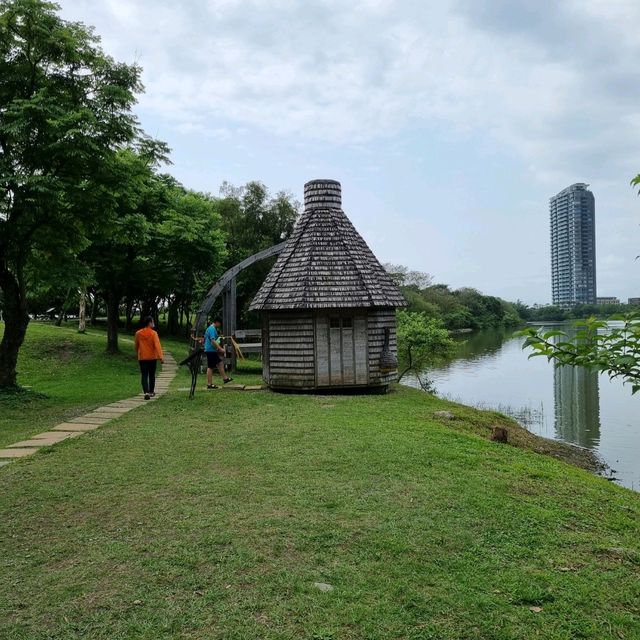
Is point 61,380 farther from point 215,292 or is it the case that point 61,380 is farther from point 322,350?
point 322,350

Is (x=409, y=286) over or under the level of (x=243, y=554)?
over

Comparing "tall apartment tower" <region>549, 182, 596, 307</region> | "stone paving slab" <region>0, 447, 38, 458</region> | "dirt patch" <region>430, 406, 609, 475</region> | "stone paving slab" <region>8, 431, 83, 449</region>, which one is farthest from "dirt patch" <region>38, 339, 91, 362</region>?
"tall apartment tower" <region>549, 182, 596, 307</region>

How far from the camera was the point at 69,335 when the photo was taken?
26000mm

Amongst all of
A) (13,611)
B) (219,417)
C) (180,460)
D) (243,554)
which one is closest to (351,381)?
(219,417)

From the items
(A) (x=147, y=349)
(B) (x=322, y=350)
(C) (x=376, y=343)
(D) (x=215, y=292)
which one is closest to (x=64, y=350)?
(D) (x=215, y=292)

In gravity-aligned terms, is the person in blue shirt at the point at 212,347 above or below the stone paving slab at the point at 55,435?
above

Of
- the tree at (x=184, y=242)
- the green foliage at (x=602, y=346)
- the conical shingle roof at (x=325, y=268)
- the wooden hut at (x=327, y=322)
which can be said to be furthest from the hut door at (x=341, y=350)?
the green foliage at (x=602, y=346)

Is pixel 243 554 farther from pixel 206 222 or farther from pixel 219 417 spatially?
pixel 206 222

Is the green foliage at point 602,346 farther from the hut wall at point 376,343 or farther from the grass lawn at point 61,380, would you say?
the hut wall at point 376,343

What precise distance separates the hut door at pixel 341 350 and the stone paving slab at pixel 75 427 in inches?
248

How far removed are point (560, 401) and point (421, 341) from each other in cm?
707

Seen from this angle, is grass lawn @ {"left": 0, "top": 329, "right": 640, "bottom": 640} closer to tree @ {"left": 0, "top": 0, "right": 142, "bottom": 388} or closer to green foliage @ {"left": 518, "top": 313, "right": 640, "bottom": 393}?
green foliage @ {"left": 518, "top": 313, "right": 640, "bottom": 393}

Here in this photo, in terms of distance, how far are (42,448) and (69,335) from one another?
771 inches

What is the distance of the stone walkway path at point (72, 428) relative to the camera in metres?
7.89
